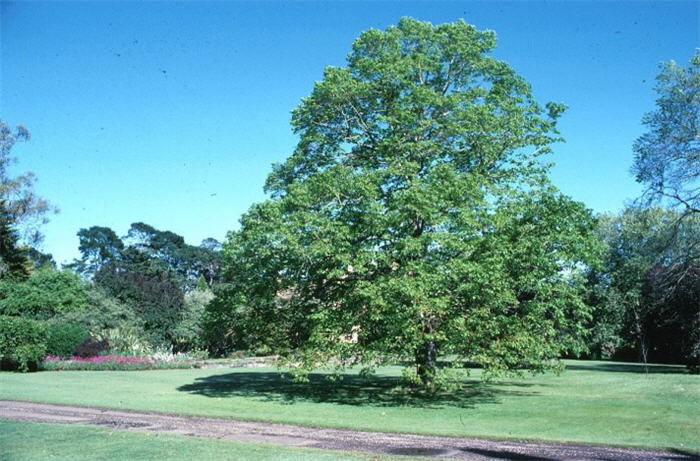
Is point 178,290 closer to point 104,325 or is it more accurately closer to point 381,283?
point 104,325

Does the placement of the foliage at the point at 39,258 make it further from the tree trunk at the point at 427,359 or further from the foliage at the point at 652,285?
the tree trunk at the point at 427,359

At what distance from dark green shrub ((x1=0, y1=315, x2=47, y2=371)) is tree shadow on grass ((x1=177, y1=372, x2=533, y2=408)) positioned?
995 centimetres

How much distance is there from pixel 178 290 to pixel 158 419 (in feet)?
109

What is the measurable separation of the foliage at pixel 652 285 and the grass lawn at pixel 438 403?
6645mm

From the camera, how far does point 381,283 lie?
17438 millimetres

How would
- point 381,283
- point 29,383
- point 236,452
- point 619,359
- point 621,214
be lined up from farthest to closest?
point 619,359 → point 621,214 → point 29,383 → point 381,283 → point 236,452

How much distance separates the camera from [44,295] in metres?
43.6

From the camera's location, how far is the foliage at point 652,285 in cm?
3161

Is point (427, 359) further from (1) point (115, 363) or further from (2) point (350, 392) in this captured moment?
(1) point (115, 363)

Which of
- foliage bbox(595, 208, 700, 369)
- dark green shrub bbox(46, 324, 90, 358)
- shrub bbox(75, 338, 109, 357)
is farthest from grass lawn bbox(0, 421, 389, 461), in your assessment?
shrub bbox(75, 338, 109, 357)

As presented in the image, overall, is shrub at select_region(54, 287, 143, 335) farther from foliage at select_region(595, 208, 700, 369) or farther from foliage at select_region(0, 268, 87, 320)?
foliage at select_region(595, 208, 700, 369)

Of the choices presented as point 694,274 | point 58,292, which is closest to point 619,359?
point 694,274

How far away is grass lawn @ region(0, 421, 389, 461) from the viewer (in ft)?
32.9

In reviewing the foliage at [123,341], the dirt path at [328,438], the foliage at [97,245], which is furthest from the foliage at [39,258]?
the dirt path at [328,438]
